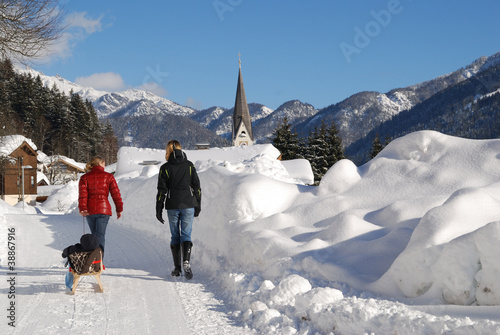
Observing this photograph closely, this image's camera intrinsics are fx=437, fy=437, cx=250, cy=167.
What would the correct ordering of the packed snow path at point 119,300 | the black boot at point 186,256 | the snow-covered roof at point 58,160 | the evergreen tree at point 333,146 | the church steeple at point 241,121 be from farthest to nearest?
1. the church steeple at point 241,121
2. the snow-covered roof at point 58,160
3. the evergreen tree at point 333,146
4. the black boot at point 186,256
5. the packed snow path at point 119,300

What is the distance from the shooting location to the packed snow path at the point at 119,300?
15.0 feet

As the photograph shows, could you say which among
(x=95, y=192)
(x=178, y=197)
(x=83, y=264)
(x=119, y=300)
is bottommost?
(x=119, y=300)

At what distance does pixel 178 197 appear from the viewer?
676 centimetres

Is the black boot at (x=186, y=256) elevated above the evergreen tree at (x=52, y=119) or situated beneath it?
situated beneath

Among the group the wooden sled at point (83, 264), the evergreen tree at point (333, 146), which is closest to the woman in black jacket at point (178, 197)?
the wooden sled at point (83, 264)

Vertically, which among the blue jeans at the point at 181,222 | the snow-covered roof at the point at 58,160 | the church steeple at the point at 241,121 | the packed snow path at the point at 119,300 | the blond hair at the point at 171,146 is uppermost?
the church steeple at the point at 241,121

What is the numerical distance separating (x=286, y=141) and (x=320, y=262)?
44.5 metres

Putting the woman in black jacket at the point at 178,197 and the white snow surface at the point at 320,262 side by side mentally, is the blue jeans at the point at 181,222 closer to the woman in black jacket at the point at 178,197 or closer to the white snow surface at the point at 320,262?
the woman in black jacket at the point at 178,197

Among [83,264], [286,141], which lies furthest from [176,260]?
[286,141]

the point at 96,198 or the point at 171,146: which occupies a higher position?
the point at 171,146

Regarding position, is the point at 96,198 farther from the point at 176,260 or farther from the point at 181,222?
the point at 176,260

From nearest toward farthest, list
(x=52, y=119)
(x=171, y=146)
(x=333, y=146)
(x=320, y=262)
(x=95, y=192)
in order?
(x=320, y=262), (x=95, y=192), (x=171, y=146), (x=333, y=146), (x=52, y=119)

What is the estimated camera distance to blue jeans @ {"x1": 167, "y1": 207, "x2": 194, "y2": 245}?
269 inches

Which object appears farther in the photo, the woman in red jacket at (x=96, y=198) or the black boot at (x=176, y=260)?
the black boot at (x=176, y=260)
